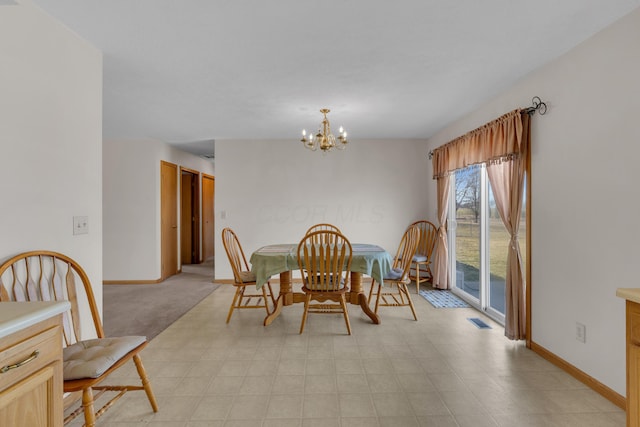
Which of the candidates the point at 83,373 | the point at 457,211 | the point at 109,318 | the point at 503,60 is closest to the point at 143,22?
the point at 83,373

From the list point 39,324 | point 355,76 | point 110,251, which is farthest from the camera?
point 110,251

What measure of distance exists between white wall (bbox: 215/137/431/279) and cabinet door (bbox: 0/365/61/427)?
4040 mm

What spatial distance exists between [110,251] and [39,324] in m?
4.76

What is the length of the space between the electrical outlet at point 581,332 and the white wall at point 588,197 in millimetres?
28

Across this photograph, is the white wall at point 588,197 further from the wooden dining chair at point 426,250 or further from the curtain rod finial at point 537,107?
the wooden dining chair at point 426,250

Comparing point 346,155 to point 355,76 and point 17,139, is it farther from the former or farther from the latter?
point 17,139

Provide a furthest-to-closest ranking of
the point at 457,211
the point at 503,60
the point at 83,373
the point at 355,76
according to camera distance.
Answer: the point at 457,211 → the point at 355,76 → the point at 503,60 → the point at 83,373

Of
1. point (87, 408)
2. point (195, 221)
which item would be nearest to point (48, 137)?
point (87, 408)

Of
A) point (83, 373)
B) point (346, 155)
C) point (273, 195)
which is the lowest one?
point (83, 373)

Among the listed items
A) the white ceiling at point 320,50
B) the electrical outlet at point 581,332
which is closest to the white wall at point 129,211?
the white ceiling at point 320,50

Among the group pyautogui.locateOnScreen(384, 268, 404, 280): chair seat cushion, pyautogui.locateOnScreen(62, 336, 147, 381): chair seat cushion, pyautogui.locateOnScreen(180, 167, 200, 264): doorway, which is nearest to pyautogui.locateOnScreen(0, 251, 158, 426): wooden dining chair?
pyautogui.locateOnScreen(62, 336, 147, 381): chair seat cushion

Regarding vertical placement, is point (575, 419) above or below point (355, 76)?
below

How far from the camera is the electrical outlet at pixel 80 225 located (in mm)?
1995

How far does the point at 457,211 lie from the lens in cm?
443
